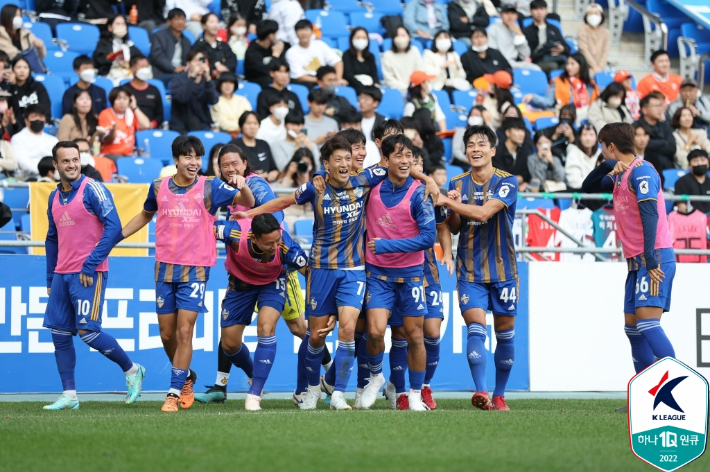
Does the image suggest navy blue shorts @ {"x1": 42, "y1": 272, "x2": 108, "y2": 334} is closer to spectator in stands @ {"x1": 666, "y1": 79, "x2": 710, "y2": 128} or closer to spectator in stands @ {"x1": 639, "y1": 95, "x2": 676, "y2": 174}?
spectator in stands @ {"x1": 639, "y1": 95, "x2": 676, "y2": 174}

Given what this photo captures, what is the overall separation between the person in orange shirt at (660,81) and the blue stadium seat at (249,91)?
741 centimetres

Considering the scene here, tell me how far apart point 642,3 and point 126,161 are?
42.7 ft

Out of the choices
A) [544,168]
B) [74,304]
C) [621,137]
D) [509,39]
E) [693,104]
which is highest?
[509,39]

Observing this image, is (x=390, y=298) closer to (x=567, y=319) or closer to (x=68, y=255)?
(x=68, y=255)

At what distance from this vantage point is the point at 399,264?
833cm

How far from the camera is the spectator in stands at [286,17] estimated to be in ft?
56.9

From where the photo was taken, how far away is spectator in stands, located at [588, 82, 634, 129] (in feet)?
54.2

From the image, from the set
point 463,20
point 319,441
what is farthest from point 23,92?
point 319,441

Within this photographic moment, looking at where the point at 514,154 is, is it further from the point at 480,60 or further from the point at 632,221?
the point at 632,221

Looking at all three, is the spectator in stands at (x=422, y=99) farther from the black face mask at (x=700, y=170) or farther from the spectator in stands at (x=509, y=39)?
the black face mask at (x=700, y=170)

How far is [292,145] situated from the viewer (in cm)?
1389

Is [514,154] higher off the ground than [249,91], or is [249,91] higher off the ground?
[249,91]

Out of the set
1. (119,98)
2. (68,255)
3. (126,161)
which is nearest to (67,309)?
(68,255)

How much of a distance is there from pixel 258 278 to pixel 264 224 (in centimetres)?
69
